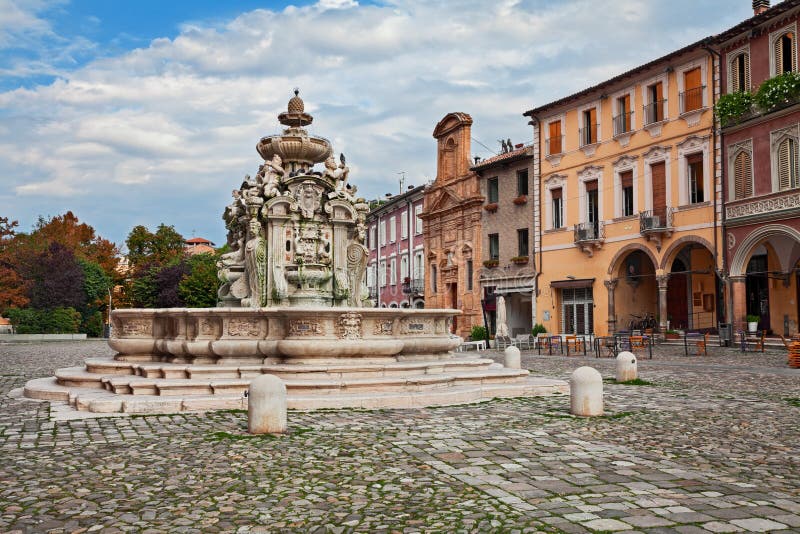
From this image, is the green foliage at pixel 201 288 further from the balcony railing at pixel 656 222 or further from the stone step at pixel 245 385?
the stone step at pixel 245 385

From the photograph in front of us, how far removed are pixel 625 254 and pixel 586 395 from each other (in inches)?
948

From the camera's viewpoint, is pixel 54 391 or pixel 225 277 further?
pixel 225 277

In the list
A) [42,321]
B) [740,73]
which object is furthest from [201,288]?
[740,73]

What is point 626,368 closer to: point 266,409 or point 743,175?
point 266,409

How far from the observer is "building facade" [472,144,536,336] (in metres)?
38.9

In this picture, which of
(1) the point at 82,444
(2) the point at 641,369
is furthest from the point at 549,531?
(2) the point at 641,369

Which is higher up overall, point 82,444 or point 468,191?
point 468,191

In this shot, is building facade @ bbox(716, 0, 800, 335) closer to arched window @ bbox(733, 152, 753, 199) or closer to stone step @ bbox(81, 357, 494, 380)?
arched window @ bbox(733, 152, 753, 199)

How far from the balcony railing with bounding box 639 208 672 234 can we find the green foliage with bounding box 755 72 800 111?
5.90 meters

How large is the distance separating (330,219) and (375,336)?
473 cm

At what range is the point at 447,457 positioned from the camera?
24.5 feet

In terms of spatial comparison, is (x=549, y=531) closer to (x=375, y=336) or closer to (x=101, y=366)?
(x=375, y=336)

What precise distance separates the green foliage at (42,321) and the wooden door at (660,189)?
140ft

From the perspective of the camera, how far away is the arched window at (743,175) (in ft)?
89.9
